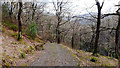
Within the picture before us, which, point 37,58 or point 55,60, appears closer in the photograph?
point 55,60

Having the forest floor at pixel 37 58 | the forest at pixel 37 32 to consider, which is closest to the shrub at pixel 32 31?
the forest at pixel 37 32

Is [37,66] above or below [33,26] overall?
below

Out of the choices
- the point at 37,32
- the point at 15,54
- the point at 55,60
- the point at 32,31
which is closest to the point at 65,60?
the point at 55,60

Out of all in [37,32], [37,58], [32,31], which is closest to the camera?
[37,58]

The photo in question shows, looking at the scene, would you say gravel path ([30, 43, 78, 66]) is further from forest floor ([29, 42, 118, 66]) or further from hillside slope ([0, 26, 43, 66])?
hillside slope ([0, 26, 43, 66])

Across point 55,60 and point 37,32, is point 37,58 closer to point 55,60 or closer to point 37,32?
point 55,60

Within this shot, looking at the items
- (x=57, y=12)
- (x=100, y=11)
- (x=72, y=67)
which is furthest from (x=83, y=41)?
(x=72, y=67)

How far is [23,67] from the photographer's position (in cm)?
474

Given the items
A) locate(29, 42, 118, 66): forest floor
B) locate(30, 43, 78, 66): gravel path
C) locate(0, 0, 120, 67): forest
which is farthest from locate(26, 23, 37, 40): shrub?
locate(30, 43, 78, 66): gravel path

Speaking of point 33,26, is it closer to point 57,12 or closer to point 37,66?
point 57,12

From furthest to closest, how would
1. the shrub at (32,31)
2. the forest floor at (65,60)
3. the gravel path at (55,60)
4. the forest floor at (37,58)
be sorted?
the shrub at (32,31) < the forest floor at (65,60) < the gravel path at (55,60) < the forest floor at (37,58)

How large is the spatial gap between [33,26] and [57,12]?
8.39m

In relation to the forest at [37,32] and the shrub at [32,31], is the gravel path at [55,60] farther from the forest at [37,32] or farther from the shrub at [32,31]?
the shrub at [32,31]

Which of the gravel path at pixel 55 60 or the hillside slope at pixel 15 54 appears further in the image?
the gravel path at pixel 55 60
